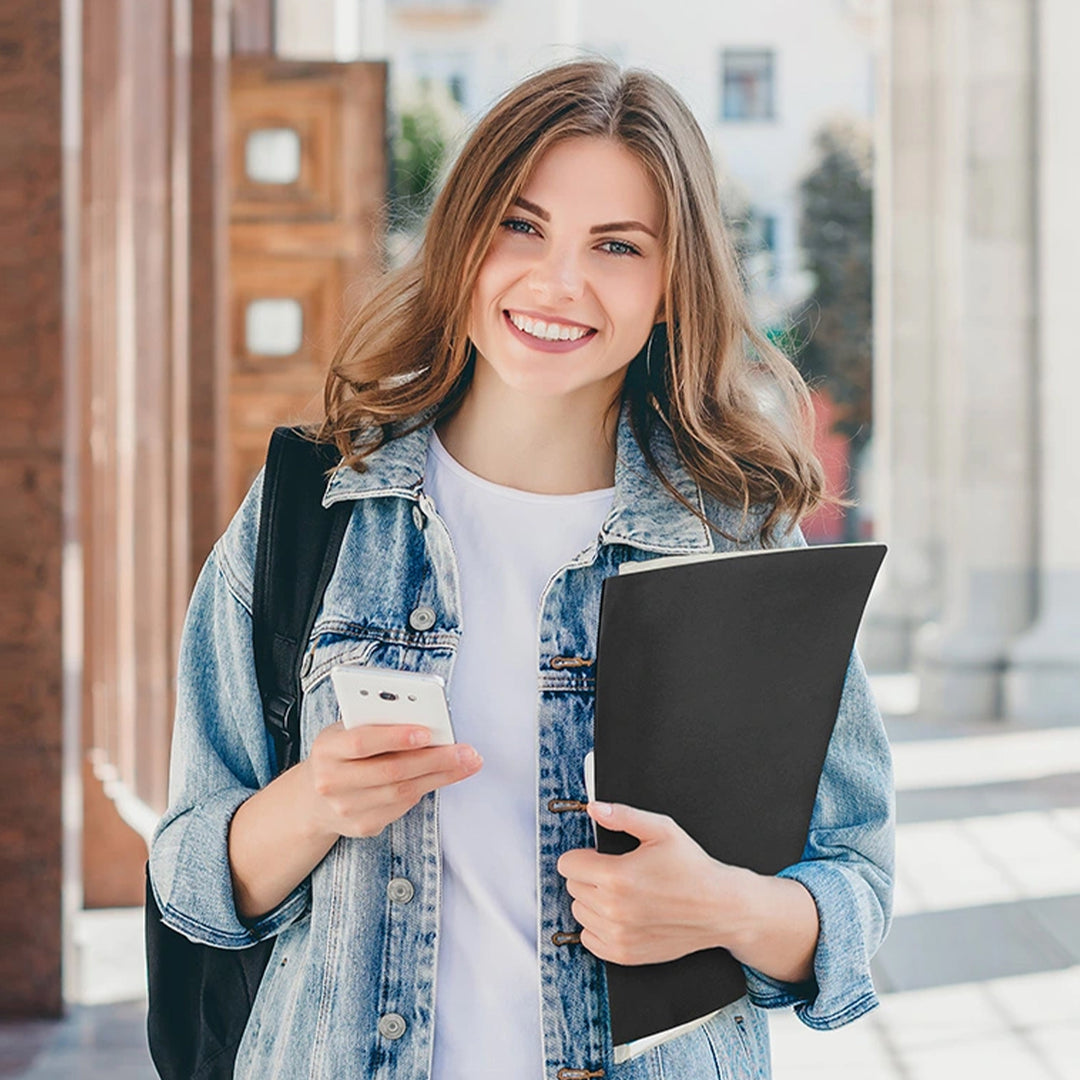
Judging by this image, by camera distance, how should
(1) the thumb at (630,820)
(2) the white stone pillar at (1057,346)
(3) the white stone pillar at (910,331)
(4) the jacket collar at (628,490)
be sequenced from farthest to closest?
(3) the white stone pillar at (910,331) → (2) the white stone pillar at (1057,346) → (4) the jacket collar at (628,490) → (1) the thumb at (630,820)

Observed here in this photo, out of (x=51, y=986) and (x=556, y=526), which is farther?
(x=51, y=986)

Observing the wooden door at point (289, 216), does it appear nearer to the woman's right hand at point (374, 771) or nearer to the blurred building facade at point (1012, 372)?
the woman's right hand at point (374, 771)

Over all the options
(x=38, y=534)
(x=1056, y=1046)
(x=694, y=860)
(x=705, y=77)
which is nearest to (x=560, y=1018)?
(x=694, y=860)

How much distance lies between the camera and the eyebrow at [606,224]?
1.71 metres

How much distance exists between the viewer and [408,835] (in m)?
1.69

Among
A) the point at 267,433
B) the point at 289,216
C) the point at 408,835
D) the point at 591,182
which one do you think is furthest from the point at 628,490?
the point at 289,216

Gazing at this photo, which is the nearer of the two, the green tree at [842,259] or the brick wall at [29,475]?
the brick wall at [29,475]

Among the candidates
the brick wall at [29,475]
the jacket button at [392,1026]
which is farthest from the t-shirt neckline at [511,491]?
the brick wall at [29,475]

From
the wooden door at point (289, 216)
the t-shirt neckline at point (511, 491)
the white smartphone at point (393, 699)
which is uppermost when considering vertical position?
the wooden door at point (289, 216)

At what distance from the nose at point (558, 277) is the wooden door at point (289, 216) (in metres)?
5.54

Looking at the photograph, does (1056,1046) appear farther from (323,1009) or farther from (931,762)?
(931,762)

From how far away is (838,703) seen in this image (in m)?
1.70

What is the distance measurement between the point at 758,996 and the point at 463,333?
78cm

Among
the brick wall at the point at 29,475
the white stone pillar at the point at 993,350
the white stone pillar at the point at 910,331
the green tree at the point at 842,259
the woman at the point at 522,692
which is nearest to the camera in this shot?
the woman at the point at 522,692
